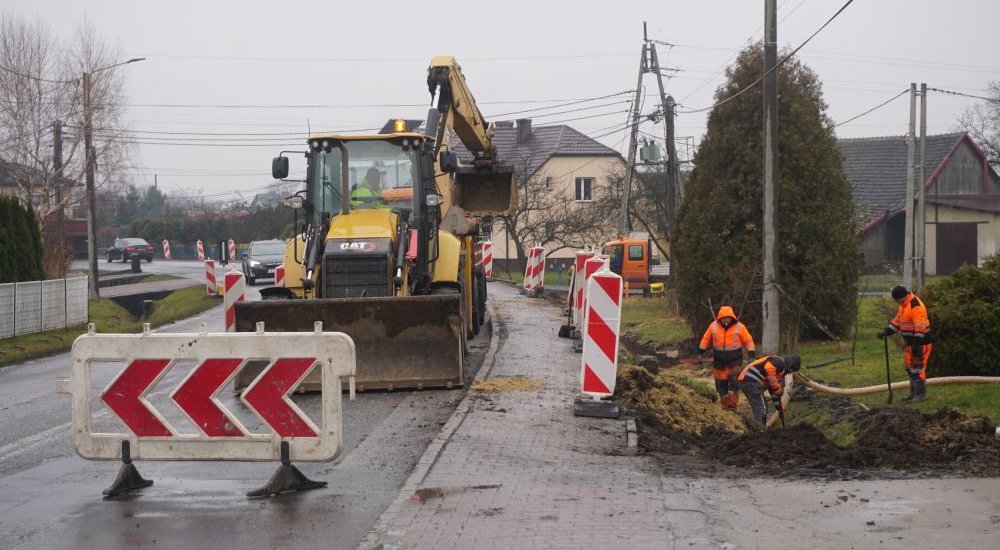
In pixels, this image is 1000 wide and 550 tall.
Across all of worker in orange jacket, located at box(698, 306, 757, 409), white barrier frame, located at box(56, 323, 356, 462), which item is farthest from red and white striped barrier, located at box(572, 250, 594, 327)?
white barrier frame, located at box(56, 323, 356, 462)

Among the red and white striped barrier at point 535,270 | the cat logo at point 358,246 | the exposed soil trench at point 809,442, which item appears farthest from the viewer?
the red and white striped barrier at point 535,270

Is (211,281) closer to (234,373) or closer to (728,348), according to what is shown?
(728,348)

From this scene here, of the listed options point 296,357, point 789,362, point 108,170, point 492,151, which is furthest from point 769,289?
point 108,170

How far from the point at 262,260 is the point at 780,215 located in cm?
2487

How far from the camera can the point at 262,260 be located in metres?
38.9

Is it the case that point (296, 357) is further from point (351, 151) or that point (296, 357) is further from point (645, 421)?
point (351, 151)

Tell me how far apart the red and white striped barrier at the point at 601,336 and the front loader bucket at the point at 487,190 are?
33.6 feet

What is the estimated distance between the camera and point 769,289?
55.2 ft

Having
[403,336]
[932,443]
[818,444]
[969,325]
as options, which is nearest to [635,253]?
[969,325]

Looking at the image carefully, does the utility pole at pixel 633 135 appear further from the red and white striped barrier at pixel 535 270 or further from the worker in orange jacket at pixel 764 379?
the worker in orange jacket at pixel 764 379

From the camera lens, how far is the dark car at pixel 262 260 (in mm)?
38050

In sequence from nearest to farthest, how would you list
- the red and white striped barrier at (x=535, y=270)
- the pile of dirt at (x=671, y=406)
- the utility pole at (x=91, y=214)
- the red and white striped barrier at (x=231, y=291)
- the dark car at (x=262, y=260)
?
the pile of dirt at (x=671, y=406), the red and white striped barrier at (x=231, y=291), the red and white striped barrier at (x=535, y=270), the utility pole at (x=91, y=214), the dark car at (x=262, y=260)

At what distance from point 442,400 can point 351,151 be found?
4486 millimetres

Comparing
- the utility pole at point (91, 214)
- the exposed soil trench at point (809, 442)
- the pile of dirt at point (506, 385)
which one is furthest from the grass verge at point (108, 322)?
the exposed soil trench at point (809, 442)
